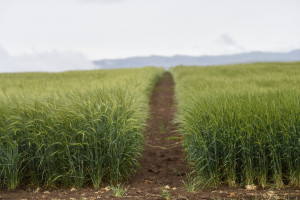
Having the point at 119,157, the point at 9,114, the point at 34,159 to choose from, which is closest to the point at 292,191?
the point at 119,157

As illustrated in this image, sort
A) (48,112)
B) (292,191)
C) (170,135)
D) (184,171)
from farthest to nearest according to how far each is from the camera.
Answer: (170,135)
(184,171)
(48,112)
(292,191)

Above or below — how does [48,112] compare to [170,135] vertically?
above

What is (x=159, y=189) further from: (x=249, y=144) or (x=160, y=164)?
(x=160, y=164)

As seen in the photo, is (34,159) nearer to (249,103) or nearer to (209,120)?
(209,120)

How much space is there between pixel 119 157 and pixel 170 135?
123 inches

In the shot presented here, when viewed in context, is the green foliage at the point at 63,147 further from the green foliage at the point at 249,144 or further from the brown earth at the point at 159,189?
the green foliage at the point at 249,144

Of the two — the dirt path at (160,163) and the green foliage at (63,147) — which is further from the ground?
the green foliage at (63,147)

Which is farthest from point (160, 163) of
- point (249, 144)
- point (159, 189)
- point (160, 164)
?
point (249, 144)

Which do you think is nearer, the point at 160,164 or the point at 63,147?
the point at 63,147

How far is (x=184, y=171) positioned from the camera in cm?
493

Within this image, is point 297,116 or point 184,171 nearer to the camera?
point 297,116

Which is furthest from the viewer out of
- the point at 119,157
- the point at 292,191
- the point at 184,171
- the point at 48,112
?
the point at 184,171

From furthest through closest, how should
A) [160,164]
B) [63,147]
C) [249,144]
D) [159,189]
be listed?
[160,164], [63,147], [249,144], [159,189]

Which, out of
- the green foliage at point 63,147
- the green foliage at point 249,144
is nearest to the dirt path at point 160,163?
the green foliage at point 63,147
